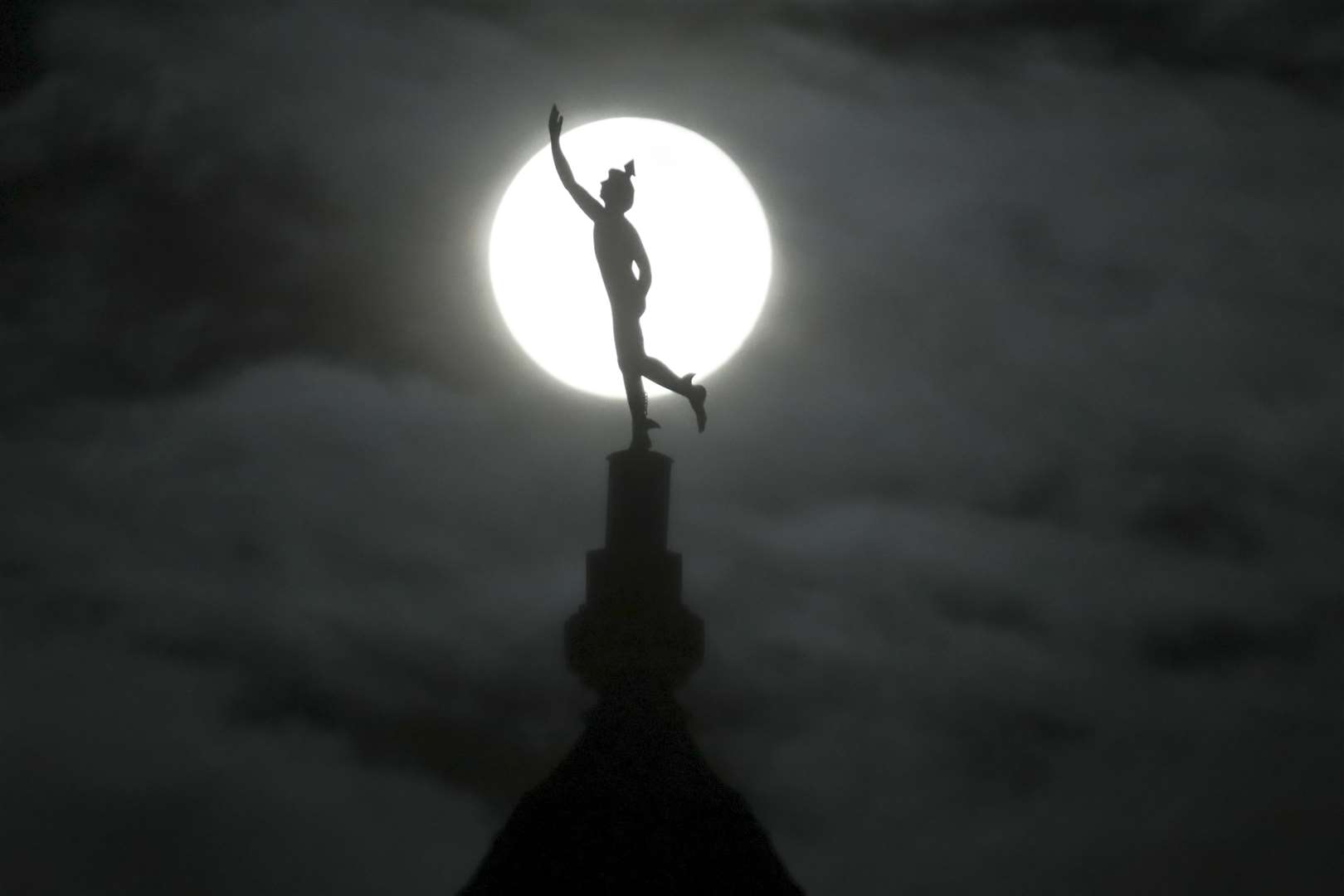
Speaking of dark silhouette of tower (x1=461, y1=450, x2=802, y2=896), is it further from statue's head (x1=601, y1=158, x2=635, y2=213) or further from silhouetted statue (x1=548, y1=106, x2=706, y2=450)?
statue's head (x1=601, y1=158, x2=635, y2=213)

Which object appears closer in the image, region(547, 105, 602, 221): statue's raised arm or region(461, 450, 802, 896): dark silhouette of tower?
region(461, 450, 802, 896): dark silhouette of tower

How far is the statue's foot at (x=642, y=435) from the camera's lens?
1750cm

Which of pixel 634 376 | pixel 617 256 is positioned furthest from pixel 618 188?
pixel 634 376

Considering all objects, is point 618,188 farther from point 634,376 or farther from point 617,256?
point 634,376

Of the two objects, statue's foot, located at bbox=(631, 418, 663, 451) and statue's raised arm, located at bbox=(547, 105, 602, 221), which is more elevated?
statue's raised arm, located at bbox=(547, 105, 602, 221)

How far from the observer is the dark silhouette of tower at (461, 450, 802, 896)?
14680 millimetres

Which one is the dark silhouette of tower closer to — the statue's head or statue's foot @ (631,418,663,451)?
statue's foot @ (631,418,663,451)

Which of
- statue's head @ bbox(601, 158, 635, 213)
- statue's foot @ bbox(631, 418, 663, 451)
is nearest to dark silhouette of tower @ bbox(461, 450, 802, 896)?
statue's foot @ bbox(631, 418, 663, 451)

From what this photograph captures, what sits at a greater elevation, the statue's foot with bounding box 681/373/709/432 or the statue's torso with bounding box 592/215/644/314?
the statue's torso with bounding box 592/215/644/314

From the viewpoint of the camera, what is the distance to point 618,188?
17.3 m

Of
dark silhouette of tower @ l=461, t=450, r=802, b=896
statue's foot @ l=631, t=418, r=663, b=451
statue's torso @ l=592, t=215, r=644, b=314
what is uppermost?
statue's torso @ l=592, t=215, r=644, b=314

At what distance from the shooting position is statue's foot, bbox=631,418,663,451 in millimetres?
17500

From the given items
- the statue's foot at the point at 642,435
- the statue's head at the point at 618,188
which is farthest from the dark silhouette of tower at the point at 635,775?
the statue's head at the point at 618,188

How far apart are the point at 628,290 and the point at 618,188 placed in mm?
934
